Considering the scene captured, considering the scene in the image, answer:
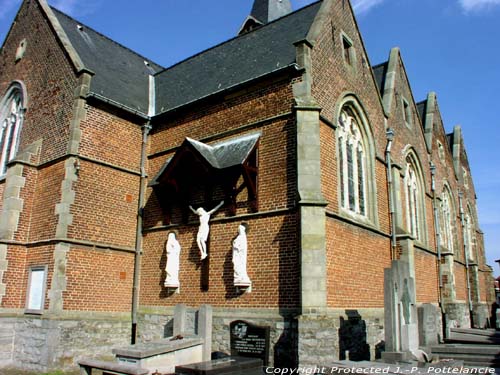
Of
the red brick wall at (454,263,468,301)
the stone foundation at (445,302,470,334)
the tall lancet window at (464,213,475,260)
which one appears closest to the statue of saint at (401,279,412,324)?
the stone foundation at (445,302,470,334)

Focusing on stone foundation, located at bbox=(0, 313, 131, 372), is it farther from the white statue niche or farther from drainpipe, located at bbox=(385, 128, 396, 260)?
drainpipe, located at bbox=(385, 128, 396, 260)

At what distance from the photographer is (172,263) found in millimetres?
13617

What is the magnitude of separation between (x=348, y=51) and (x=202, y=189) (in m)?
6.87

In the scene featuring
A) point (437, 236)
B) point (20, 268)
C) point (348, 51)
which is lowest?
point (20, 268)

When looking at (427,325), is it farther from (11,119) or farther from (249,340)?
(11,119)

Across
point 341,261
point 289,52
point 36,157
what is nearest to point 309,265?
point 341,261

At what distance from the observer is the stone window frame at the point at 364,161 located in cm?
1352

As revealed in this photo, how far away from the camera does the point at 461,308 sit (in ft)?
68.7

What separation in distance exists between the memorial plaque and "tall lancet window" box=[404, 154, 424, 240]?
9644 mm

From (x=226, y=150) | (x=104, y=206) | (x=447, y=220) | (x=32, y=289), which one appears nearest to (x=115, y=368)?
(x=32, y=289)

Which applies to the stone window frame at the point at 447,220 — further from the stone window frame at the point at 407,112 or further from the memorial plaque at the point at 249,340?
the memorial plaque at the point at 249,340

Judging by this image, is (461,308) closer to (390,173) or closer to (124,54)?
Answer: (390,173)

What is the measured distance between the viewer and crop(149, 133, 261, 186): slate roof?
1231 centimetres

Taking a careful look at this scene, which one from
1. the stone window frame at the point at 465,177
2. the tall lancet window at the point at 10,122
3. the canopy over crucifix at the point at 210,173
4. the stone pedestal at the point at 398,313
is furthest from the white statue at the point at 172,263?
the stone window frame at the point at 465,177
